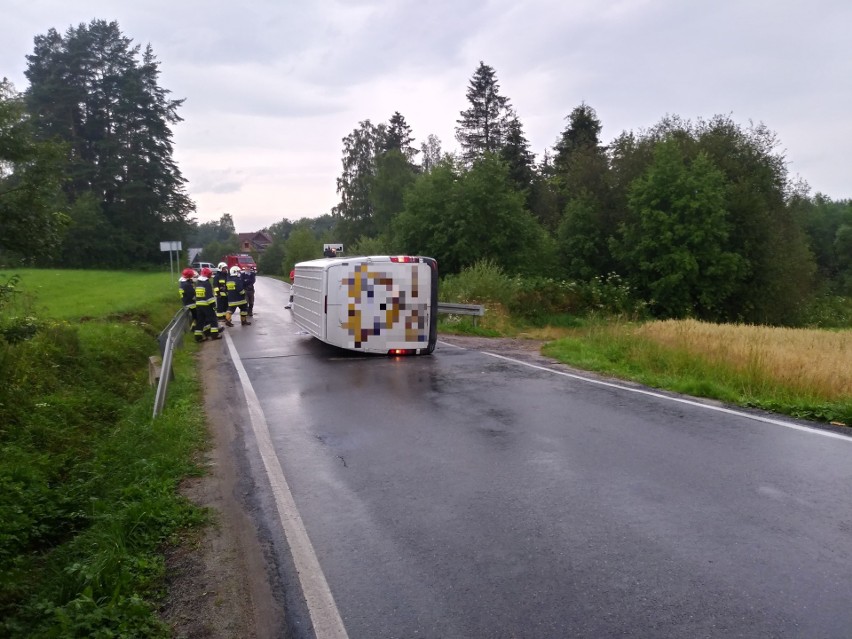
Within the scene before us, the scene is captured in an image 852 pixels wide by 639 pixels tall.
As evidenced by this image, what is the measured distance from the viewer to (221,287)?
18.9m

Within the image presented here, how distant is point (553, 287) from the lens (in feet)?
84.2

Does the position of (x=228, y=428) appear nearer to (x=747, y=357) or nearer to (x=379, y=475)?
(x=379, y=475)

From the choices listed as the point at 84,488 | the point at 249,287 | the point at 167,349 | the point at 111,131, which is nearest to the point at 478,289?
the point at 249,287

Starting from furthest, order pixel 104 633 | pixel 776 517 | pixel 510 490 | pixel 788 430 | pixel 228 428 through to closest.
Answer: pixel 228 428, pixel 788 430, pixel 510 490, pixel 776 517, pixel 104 633

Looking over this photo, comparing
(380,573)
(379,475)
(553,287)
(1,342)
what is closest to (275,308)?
(553,287)

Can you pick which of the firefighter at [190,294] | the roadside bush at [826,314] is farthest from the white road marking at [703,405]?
the roadside bush at [826,314]

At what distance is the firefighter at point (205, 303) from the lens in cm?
1630

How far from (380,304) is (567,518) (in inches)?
338

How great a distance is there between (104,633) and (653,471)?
4.45 m

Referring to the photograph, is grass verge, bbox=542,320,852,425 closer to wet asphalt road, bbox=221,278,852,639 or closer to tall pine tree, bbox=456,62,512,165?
wet asphalt road, bbox=221,278,852,639

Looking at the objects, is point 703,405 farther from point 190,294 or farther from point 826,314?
point 826,314

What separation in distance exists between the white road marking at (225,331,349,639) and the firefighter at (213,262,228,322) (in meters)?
11.7

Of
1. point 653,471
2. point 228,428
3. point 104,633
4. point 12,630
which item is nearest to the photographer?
point 104,633

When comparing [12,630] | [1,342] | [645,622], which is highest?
[1,342]
